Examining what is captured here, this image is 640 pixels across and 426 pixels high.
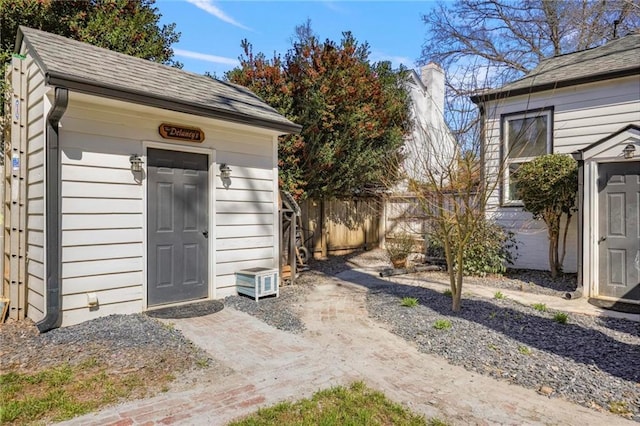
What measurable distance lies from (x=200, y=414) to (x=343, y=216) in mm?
9027

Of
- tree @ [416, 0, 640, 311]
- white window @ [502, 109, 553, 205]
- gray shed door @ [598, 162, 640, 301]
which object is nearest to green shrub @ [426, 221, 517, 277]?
white window @ [502, 109, 553, 205]

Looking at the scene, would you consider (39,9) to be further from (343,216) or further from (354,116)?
(343,216)

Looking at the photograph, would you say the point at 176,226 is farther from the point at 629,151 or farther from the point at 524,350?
the point at 629,151

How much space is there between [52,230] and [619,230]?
746 cm

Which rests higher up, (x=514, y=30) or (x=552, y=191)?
(x=514, y=30)

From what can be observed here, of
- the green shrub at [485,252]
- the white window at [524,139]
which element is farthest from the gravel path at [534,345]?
the white window at [524,139]

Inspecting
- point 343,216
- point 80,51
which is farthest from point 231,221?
point 343,216

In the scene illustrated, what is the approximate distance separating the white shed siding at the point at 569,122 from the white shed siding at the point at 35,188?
642 cm

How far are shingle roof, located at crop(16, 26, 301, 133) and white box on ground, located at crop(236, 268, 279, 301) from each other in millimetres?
2166

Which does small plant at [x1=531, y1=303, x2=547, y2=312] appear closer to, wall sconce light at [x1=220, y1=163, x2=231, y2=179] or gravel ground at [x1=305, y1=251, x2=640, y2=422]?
gravel ground at [x1=305, y1=251, x2=640, y2=422]

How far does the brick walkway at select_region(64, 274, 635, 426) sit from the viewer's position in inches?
103

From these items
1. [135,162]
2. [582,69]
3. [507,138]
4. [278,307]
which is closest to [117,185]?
[135,162]

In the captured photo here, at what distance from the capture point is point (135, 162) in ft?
15.9

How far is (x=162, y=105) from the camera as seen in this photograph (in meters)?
4.76
